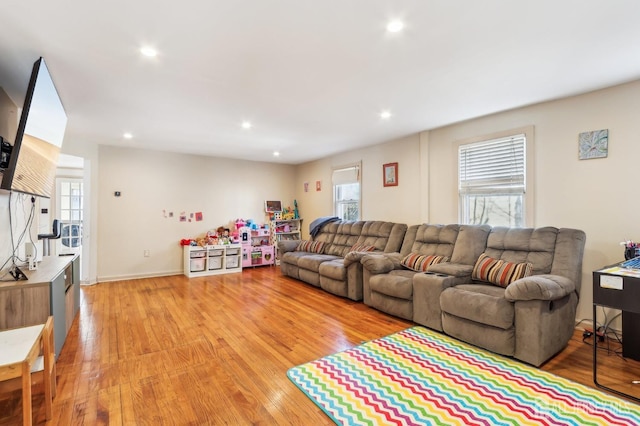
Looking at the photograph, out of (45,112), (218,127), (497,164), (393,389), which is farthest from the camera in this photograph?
(218,127)

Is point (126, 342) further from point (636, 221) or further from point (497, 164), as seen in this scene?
point (636, 221)

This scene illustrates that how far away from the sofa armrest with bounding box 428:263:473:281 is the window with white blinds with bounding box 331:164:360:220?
256 cm

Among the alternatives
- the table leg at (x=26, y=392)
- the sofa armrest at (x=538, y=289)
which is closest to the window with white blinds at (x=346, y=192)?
the sofa armrest at (x=538, y=289)

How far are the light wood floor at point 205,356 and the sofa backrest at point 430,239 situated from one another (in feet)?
3.41

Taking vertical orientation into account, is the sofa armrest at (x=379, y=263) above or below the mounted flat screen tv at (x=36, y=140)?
below

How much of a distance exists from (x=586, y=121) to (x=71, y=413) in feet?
16.0

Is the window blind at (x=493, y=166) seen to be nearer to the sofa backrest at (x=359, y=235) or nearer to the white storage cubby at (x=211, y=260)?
the sofa backrest at (x=359, y=235)

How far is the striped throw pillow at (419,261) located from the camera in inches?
147

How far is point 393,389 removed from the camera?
212 cm

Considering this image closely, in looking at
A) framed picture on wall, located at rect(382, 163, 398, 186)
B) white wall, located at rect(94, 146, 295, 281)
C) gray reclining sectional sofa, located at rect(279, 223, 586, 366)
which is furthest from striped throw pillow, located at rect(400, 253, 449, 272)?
white wall, located at rect(94, 146, 295, 281)

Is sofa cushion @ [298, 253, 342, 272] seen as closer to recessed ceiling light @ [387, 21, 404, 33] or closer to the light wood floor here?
the light wood floor

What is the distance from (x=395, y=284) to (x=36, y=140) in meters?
3.54

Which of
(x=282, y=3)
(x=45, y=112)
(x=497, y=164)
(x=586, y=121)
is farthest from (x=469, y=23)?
(x=45, y=112)

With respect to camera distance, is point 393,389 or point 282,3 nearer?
point 282,3
